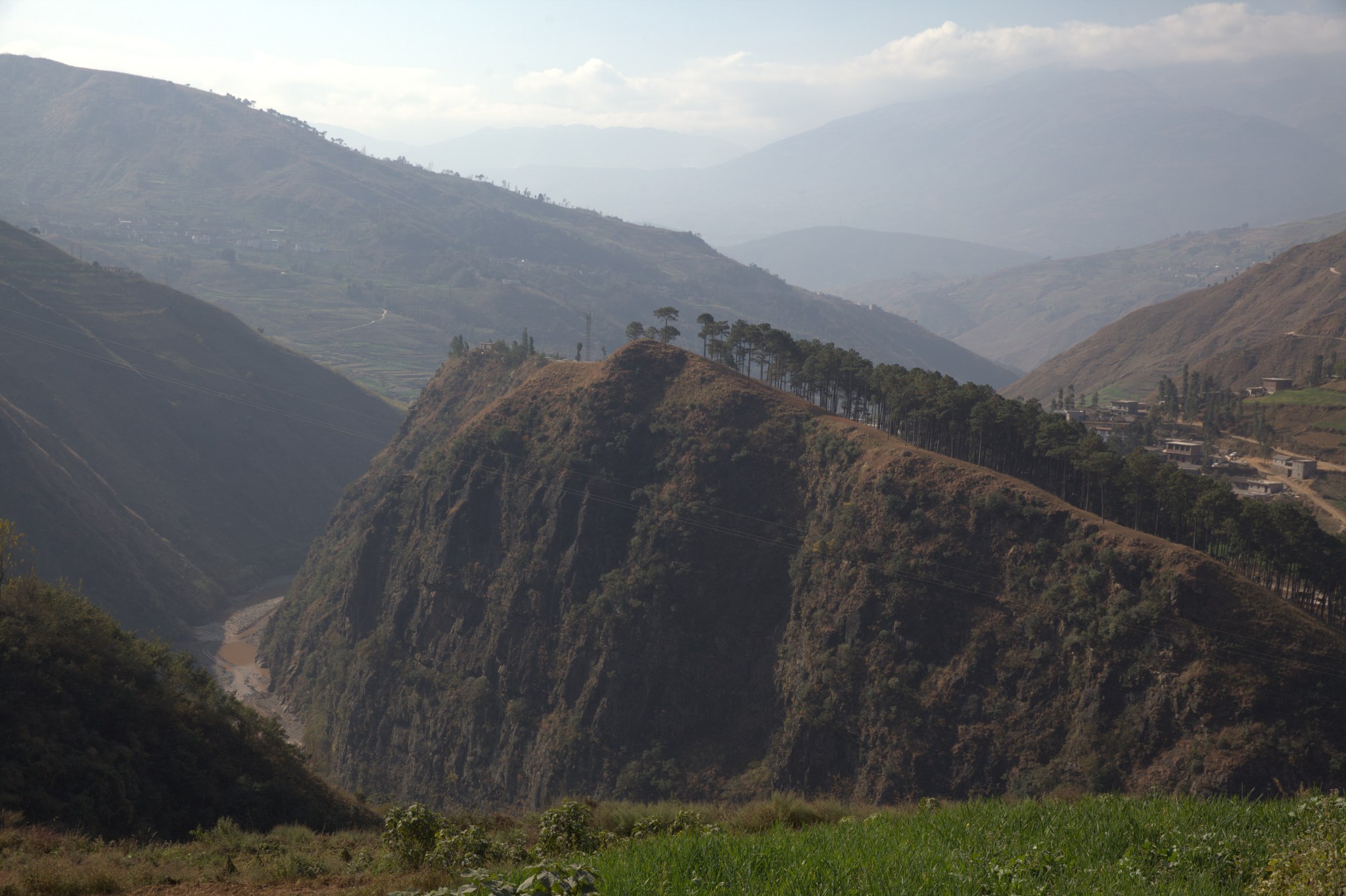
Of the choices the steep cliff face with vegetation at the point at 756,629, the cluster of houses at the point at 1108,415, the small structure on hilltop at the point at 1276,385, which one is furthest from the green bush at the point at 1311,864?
the small structure on hilltop at the point at 1276,385

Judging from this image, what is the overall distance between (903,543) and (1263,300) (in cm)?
17342

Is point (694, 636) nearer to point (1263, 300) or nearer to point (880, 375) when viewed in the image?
point (880, 375)

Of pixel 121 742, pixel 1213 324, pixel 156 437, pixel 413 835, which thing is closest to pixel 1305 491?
pixel 413 835

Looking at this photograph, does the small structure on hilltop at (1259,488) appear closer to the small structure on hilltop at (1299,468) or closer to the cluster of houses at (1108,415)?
the small structure on hilltop at (1299,468)

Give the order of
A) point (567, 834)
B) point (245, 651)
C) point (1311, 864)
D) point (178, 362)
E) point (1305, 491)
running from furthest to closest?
point (178, 362) → point (245, 651) → point (1305, 491) → point (567, 834) → point (1311, 864)

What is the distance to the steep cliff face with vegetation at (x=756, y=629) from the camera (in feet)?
119

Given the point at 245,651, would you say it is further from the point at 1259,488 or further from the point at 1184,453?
the point at 1184,453

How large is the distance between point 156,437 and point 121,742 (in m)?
88.6

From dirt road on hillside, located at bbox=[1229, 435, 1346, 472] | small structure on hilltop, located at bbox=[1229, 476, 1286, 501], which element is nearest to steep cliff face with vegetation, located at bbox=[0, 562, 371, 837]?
small structure on hilltop, located at bbox=[1229, 476, 1286, 501]

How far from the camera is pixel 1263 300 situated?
174875 millimetres

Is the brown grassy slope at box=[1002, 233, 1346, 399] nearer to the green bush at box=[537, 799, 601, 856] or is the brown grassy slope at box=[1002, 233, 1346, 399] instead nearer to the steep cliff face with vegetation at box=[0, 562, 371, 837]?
the steep cliff face with vegetation at box=[0, 562, 371, 837]

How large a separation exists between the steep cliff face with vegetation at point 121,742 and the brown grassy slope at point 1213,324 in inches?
6164

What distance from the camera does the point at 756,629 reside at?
163 feet


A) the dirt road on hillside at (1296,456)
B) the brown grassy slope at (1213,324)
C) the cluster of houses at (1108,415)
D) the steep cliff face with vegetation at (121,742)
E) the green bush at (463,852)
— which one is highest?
the brown grassy slope at (1213,324)
